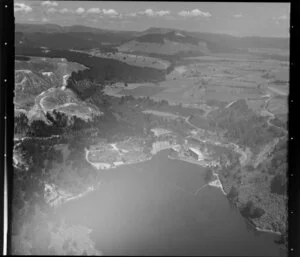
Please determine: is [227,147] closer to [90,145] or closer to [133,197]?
[133,197]

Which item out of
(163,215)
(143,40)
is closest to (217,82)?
(143,40)

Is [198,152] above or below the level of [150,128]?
below

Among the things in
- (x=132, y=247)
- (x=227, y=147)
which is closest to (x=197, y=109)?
(x=227, y=147)

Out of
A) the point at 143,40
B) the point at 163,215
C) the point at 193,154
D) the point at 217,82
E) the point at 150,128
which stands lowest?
the point at 163,215

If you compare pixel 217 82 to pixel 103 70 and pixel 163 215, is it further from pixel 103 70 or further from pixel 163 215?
pixel 163 215

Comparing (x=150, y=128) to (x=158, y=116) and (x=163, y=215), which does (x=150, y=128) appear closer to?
(x=158, y=116)

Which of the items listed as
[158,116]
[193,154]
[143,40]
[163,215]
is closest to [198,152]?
[193,154]

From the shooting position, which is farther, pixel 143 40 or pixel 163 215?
pixel 143 40

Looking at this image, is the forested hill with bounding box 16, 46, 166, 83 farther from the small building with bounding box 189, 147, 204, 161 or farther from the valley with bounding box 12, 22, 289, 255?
the small building with bounding box 189, 147, 204, 161
